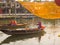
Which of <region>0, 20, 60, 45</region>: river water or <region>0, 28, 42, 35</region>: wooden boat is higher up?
<region>0, 28, 42, 35</region>: wooden boat

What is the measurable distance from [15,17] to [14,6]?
0.36ft

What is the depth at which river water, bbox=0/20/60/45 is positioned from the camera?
1.42 m

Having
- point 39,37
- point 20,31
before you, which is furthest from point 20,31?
point 39,37

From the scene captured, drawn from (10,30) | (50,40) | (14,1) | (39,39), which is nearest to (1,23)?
(10,30)

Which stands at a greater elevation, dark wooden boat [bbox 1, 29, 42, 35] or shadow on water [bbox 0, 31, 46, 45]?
dark wooden boat [bbox 1, 29, 42, 35]

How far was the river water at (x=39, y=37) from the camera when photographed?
1.42m

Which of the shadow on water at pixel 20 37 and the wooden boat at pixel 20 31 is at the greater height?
the wooden boat at pixel 20 31

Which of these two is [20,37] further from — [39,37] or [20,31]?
[39,37]

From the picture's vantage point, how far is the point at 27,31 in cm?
141

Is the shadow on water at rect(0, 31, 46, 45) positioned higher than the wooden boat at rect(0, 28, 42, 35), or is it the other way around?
the wooden boat at rect(0, 28, 42, 35)

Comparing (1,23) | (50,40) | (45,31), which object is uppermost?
(1,23)

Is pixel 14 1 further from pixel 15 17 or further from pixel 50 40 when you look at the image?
pixel 50 40

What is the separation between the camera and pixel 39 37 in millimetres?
1436

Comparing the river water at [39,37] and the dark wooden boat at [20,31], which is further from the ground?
the dark wooden boat at [20,31]
